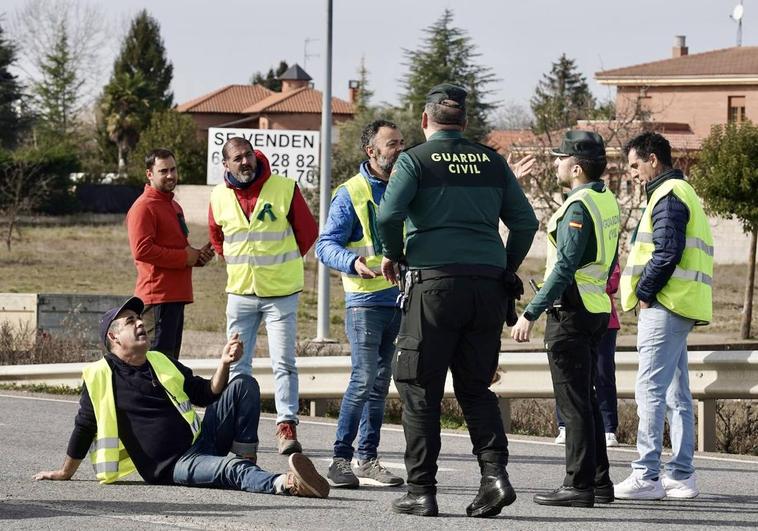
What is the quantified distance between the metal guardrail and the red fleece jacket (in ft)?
6.93

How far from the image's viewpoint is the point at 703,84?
225 feet

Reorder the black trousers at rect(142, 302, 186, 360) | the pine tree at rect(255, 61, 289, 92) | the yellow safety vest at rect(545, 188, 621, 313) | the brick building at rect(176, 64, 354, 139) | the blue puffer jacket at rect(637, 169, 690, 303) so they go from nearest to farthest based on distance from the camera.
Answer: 1. the yellow safety vest at rect(545, 188, 621, 313)
2. the blue puffer jacket at rect(637, 169, 690, 303)
3. the black trousers at rect(142, 302, 186, 360)
4. the brick building at rect(176, 64, 354, 139)
5. the pine tree at rect(255, 61, 289, 92)

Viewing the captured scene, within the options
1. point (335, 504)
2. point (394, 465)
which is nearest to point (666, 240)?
point (335, 504)

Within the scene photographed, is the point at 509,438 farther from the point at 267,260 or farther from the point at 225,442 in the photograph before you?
the point at 225,442

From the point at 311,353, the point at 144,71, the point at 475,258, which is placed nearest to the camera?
the point at 475,258

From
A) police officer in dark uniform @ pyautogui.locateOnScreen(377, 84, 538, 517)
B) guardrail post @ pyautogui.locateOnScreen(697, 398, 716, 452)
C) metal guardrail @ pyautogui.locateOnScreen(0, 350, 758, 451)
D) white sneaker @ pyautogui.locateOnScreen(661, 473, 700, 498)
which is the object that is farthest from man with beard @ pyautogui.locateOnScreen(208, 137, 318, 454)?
guardrail post @ pyautogui.locateOnScreen(697, 398, 716, 452)

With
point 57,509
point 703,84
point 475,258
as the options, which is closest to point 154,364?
point 57,509

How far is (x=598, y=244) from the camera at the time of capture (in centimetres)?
798

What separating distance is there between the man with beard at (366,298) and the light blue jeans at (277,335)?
1024 millimetres

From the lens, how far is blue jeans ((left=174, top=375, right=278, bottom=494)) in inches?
317

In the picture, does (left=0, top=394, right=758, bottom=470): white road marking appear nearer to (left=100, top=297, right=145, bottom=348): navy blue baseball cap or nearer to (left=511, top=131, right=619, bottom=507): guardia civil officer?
(left=511, top=131, right=619, bottom=507): guardia civil officer

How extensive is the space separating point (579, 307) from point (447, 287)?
0.95 metres

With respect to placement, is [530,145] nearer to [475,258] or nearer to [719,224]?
[719,224]

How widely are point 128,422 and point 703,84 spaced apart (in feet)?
207
